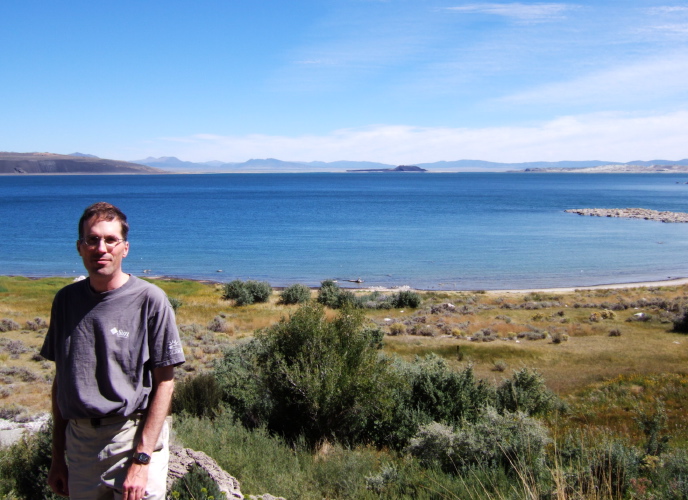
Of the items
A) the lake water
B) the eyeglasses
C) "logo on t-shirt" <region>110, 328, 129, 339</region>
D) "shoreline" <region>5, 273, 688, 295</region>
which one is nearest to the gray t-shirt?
"logo on t-shirt" <region>110, 328, 129, 339</region>

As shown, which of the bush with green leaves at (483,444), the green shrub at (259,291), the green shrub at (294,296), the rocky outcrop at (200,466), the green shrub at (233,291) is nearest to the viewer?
the rocky outcrop at (200,466)

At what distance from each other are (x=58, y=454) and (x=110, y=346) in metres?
0.92

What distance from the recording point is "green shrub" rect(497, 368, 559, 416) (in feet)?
34.8

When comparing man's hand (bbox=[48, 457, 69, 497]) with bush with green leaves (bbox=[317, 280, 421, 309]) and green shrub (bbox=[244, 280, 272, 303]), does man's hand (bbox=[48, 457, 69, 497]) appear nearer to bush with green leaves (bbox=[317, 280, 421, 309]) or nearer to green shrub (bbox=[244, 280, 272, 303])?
bush with green leaves (bbox=[317, 280, 421, 309])

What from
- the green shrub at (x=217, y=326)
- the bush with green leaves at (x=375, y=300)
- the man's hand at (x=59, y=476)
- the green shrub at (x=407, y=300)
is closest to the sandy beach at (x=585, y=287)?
the bush with green leaves at (x=375, y=300)

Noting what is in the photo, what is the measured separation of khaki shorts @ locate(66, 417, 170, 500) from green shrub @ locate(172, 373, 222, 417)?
19.4 ft

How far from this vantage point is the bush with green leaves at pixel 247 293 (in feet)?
98.3

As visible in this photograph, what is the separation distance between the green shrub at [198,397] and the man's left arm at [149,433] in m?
6.07

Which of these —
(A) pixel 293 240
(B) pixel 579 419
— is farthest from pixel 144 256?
(B) pixel 579 419

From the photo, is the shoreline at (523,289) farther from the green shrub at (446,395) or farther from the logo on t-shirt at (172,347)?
the logo on t-shirt at (172,347)

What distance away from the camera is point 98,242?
326cm

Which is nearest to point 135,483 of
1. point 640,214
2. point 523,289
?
point 523,289

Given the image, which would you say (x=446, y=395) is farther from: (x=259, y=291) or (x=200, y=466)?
(x=259, y=291)

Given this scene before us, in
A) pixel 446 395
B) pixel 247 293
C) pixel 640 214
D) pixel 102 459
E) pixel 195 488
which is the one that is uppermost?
pixel 102 459
